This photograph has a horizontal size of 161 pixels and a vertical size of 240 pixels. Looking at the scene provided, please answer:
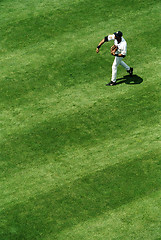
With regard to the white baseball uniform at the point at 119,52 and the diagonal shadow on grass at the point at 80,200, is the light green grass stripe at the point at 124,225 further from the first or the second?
the white baseball uniform at the point at 119,52

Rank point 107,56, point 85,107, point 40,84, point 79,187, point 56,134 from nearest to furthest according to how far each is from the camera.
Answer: point 79,187 < point 56,134 < point 85,107 < point 40,84 < point 107,56

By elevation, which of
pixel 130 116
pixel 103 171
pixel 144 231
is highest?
pixel 130 116

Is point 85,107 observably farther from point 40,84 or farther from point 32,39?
point 32,39

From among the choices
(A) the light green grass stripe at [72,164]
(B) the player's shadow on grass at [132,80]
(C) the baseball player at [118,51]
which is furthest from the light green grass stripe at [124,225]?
(C) the baseball player at [118,51]

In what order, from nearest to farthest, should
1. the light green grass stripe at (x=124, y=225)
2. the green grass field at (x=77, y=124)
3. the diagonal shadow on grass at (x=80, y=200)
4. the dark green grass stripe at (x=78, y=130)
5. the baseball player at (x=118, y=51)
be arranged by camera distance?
the light green grass stripe at (x=124, y=225), the diagonal shadow on grass at (x=80, y=200), the green grass field at (x=77, y=124), the dark green grass stripe at (x=78, y=130), the baseball player at (x=118, y=51)

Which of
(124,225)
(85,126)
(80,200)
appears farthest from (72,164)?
(124,225)

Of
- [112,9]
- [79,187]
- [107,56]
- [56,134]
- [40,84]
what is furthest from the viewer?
[112,9]

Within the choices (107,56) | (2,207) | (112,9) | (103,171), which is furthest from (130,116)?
(112,9)

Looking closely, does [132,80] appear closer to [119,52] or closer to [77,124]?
[119,52]
